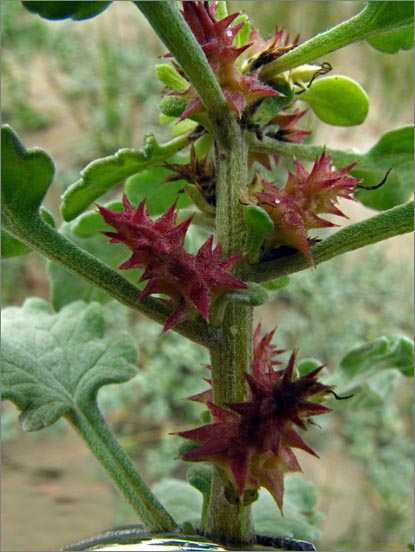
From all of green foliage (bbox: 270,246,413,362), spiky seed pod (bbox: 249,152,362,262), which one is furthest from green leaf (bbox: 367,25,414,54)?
green foliage (bbox: 270,246,413,362)

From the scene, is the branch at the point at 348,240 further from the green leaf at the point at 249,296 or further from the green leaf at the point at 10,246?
the green leaf at the point at 10,246

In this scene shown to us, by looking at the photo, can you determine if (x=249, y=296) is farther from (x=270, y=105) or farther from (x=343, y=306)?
(x=343, y=306)

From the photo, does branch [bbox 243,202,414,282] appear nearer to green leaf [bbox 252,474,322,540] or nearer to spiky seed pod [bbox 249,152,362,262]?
spiky seed pod [bbox 249,152,362,262]

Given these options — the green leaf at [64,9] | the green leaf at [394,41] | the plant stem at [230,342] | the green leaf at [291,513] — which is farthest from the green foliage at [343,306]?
the green leaf at [64,9]

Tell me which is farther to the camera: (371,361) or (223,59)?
(371,361)

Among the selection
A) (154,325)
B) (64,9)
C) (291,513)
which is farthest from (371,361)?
(154,325)

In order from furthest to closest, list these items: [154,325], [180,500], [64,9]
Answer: [154,325]
[180,500]
[64,9]
